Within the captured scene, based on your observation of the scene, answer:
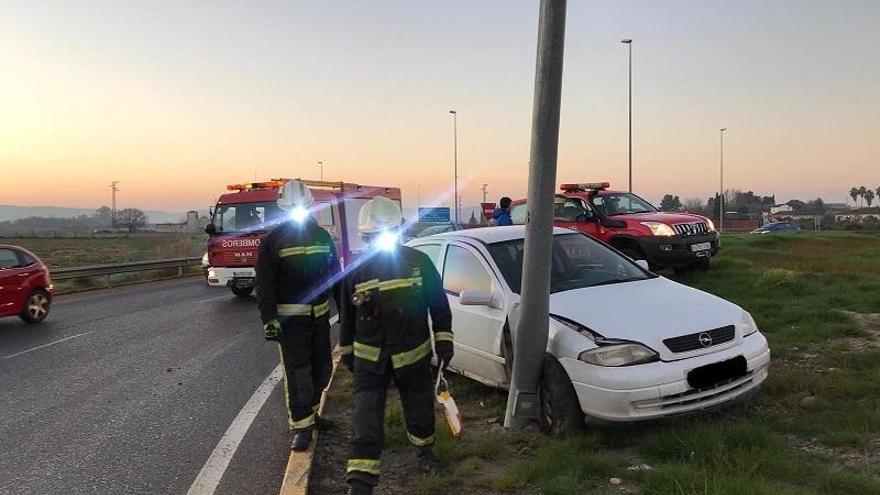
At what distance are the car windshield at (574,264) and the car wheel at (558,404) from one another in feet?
2.99

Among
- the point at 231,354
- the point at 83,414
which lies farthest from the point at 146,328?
the point at 83,414

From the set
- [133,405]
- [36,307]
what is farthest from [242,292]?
[133,405]

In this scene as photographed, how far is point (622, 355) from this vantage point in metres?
4.27

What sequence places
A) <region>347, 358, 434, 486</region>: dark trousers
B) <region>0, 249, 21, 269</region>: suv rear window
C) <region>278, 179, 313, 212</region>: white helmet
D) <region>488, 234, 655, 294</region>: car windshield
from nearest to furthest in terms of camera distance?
<region>347, 358, 434, 486</region>: dark trousers
<region>278, 179, 313, 212</region>: white helmet
<region>488, 234, 655, 294</region>: car windshield
<region>0, 249, 21, 269</region>: suv rear window

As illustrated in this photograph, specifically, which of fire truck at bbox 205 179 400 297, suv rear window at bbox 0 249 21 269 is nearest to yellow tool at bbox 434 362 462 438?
fire truck at bbox 205 179 400 297

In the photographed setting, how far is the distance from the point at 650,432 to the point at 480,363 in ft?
5.02

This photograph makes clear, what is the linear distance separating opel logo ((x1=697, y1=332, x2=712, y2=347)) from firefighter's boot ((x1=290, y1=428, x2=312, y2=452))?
2.78 m

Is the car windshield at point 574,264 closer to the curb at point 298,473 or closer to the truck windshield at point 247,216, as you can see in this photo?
the curb at point 298,473

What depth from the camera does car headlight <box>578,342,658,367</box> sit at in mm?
4234

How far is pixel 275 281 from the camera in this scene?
4723 mm

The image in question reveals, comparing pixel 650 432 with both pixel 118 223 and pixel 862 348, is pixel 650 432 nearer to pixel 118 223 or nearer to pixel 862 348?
pixel 862 348

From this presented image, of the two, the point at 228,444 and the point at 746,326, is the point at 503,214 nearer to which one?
the point at 746,326

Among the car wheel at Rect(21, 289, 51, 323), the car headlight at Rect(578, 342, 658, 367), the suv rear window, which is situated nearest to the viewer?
the car headlight at Rect(578, 342, 658, 367)

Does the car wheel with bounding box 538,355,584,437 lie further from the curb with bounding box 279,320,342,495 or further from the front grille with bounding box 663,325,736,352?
the curb with bounding box 279,320,342,495
